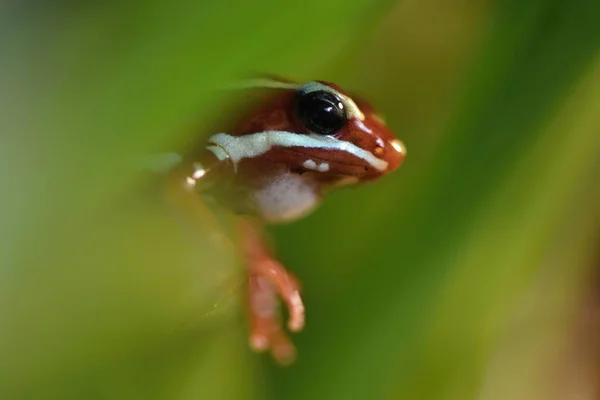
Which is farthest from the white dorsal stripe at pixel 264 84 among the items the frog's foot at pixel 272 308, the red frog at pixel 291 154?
the frog's foot at pixel 272 308

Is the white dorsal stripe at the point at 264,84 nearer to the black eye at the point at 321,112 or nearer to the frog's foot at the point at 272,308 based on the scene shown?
the black eye at the point at 321,112

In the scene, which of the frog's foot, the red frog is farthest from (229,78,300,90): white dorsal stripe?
the frog's foot

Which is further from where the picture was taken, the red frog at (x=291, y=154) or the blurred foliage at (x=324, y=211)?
the red frog at (x=291, y=154)

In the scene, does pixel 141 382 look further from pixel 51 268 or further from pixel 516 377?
pixel 516 377

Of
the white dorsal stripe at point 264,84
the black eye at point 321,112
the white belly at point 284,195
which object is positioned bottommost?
the white belly at point 284,195

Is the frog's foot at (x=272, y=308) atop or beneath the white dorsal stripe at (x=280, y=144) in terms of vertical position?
beneath

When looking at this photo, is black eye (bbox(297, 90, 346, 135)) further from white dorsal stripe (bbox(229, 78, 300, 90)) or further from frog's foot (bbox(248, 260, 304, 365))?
frog's foot (bbox(248, 260, 304, 365))

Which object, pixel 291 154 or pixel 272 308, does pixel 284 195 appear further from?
pixel 272 308

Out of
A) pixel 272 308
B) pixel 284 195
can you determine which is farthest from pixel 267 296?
pixel 284 195
